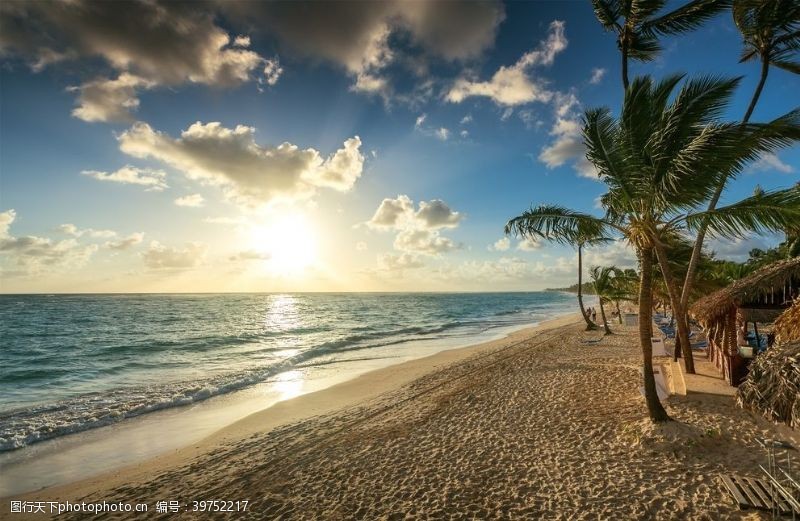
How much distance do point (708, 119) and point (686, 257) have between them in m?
17.1

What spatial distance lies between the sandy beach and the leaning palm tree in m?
1.27

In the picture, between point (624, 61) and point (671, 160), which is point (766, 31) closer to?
point (624, 61)

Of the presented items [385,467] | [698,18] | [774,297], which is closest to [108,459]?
[385,467]

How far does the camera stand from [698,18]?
9242mm

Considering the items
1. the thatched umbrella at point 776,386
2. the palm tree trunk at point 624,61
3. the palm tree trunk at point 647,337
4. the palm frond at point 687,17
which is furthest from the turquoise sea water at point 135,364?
the palm frond at point 687,17

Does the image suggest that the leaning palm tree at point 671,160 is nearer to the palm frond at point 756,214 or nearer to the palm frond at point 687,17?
the palm frond at point 756,214

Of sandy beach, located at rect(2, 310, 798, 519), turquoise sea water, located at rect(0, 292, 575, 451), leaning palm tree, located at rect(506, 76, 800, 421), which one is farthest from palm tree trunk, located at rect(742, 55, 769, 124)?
turquoise sea water, located at rect(0, 292, 575, 451)

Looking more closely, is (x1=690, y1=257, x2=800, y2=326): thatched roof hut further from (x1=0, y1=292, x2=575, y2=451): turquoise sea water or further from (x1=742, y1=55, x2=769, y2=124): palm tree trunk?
(x1=0, y1=292, x2=575, y2=451): turquoise sea water

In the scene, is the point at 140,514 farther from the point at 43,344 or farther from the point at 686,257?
the point at 43,344

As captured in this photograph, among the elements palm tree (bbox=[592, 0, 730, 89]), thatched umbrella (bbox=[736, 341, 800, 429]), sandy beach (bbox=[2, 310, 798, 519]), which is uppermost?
Result: palm tree (bbox=[592, 0, 730, 89])

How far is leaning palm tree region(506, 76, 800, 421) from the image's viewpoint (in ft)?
19.8

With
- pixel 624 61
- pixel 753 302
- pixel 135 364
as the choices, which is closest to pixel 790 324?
pixel 753 302

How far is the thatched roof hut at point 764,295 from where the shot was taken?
8695 mm

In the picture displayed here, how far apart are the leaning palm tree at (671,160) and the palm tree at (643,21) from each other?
8.76 feet
